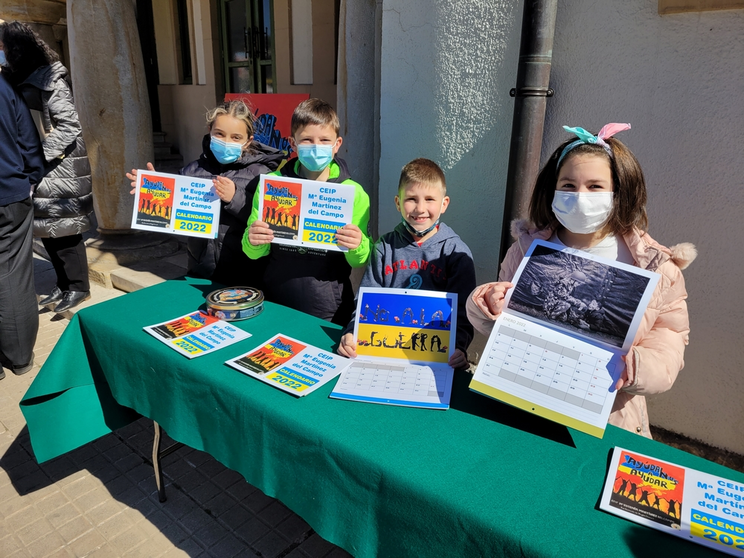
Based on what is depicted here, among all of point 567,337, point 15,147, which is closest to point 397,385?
point 567,337

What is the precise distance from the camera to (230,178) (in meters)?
2.80

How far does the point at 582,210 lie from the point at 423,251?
2.42 ft

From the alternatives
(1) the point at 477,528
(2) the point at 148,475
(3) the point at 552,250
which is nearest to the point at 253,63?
(2) the point at 148,475

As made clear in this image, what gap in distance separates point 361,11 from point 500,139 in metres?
1.64

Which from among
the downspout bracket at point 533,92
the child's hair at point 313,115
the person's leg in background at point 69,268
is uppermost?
the downspout bracket at point 533,92

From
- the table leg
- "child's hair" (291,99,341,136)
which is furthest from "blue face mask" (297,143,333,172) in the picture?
the table leg

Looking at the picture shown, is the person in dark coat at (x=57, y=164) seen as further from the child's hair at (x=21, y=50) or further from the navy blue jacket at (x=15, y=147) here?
the navy blue jacket at (x=15, y=147)

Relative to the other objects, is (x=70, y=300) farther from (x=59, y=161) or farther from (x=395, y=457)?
(x=395, y=457)

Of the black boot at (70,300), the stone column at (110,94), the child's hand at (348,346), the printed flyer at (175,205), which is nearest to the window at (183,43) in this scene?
the stone column at (110,94)

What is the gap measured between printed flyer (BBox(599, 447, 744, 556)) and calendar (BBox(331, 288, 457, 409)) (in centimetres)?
65

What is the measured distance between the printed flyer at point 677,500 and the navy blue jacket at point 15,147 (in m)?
3.93

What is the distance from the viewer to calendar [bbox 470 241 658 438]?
142cm

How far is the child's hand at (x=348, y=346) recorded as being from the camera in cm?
193

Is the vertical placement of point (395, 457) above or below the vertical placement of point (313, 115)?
below
